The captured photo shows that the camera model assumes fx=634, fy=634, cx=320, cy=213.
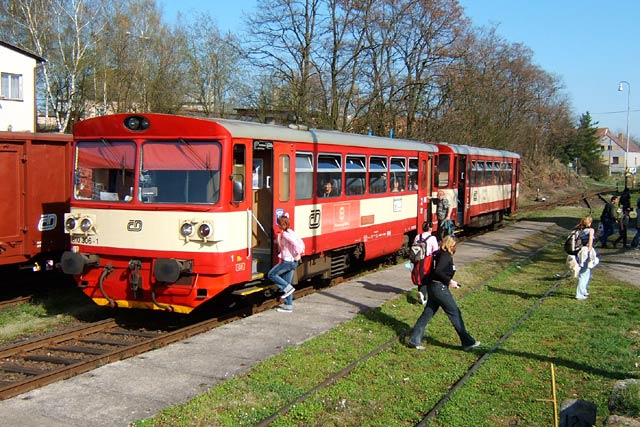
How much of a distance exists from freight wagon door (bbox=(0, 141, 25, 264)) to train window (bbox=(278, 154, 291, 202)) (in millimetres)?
4618

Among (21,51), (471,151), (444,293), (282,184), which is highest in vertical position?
(21,51)

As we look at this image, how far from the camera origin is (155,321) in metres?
9.86

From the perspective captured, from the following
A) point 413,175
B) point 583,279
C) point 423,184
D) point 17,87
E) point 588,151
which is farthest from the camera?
point 588,151

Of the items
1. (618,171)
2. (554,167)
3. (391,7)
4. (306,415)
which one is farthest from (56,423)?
(618,171)

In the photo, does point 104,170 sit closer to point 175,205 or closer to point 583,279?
point 175,205

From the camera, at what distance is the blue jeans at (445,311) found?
804cm

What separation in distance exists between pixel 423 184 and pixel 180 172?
8977 millimetres

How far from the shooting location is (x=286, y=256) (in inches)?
377

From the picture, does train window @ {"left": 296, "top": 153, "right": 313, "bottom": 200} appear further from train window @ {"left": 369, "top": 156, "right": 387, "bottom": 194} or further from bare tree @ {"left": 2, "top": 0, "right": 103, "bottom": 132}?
bare tree @ {"left": 2, "top": 0, "right": 103, "bottom": 132}

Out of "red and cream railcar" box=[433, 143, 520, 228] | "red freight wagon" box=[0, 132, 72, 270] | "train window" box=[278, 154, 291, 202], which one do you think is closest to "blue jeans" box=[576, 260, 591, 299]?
"train window" box=[278, 154, 291, 202]

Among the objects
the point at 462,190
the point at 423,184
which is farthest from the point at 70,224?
the point at 462,190

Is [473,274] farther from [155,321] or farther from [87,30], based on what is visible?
[87,30]

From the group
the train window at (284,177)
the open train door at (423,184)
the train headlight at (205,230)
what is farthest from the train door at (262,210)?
the open train door at (423,184)

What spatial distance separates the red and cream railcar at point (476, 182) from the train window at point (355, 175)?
576 centimetres
